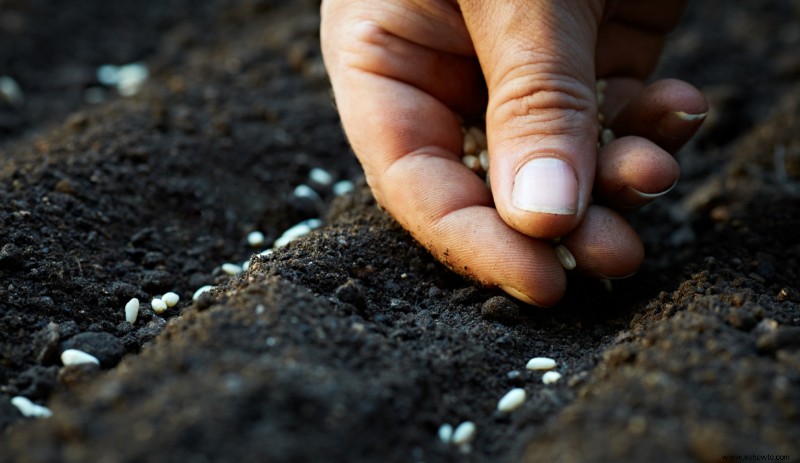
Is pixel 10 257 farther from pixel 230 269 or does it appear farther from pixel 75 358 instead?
pixel 230 269

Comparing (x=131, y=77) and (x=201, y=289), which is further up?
(x=201, y=289)

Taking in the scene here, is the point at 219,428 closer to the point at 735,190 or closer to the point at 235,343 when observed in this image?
the point at 235,343

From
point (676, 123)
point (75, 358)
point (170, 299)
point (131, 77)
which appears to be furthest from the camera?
point (131, 77)

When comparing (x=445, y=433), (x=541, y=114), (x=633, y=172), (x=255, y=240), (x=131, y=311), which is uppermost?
(x=541, y=114)

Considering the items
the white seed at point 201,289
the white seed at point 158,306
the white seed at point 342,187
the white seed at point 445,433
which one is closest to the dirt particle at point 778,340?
the white seed at point 445,433

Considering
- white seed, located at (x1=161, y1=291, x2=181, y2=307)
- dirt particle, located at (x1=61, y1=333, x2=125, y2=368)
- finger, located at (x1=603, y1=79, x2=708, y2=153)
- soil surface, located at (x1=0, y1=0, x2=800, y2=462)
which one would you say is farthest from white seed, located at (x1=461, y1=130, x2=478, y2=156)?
dirt particle, located at (x1=61, y1=333, x2=125, y2=368)

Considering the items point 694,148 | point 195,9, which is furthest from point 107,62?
point 694,148

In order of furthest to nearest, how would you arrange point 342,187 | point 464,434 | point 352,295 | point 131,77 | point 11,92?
point 131,77
point 11,92
point 342,187
point 352,295
point 464,434

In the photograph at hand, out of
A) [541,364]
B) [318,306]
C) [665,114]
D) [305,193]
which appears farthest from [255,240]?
[665,114]
